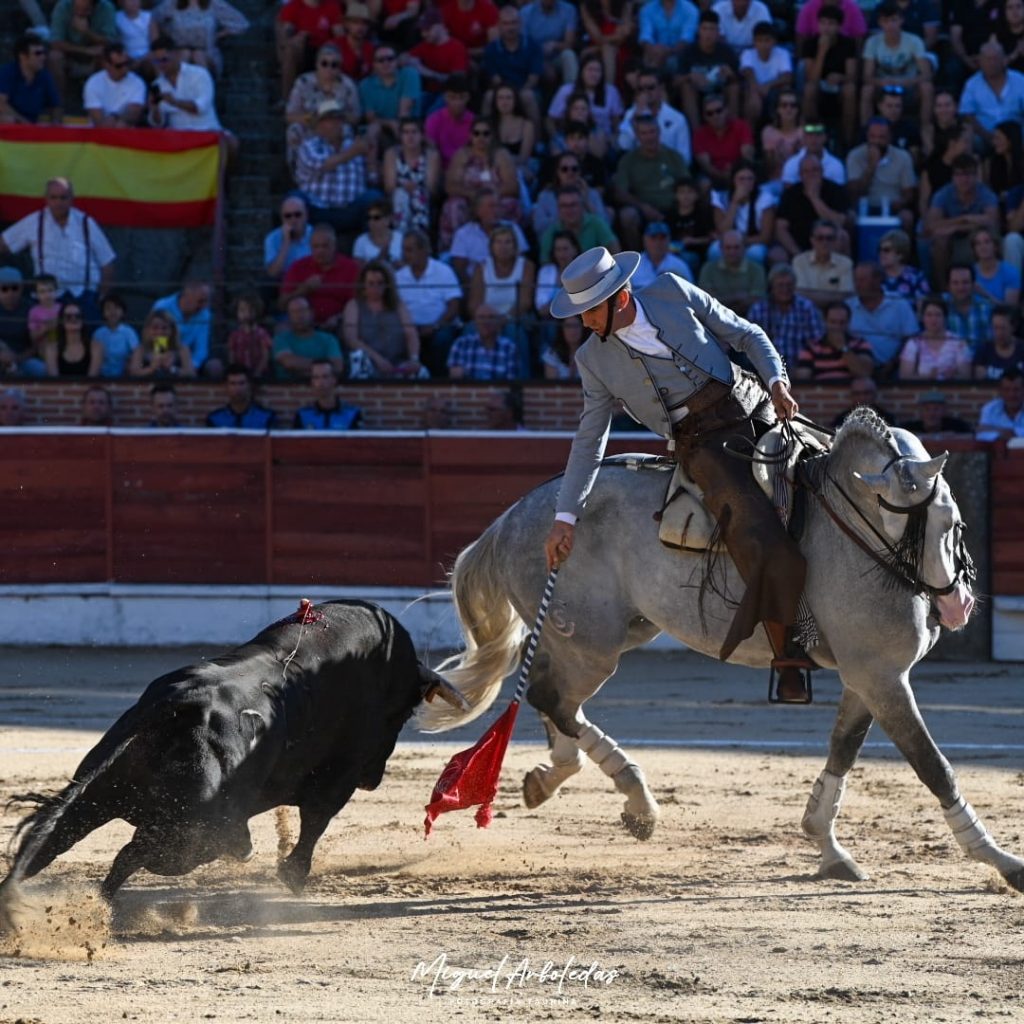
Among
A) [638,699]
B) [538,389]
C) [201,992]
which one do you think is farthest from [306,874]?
[538,389]

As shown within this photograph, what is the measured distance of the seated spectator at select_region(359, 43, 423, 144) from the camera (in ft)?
43.5

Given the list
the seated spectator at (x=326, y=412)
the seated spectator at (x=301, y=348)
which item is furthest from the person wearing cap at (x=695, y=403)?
the seated spectator at (x=301, y=348)

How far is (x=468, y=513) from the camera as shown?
1146 centimetres

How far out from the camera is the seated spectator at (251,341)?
11.8m

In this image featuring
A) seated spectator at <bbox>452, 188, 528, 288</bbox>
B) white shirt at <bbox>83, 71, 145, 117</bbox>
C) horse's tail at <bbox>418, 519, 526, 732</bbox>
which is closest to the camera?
horse's tail at <bbox>418, 519, 526, 732</bbox>

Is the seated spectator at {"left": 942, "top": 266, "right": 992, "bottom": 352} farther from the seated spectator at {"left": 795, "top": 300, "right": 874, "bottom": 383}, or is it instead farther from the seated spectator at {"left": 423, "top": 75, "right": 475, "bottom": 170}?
the seated spectator at {"left": 423, "top": 75, "right": 475, "bottom": 170}

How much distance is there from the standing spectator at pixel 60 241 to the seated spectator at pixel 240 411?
1.36 m

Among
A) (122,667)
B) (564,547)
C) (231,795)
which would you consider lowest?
(122,667)

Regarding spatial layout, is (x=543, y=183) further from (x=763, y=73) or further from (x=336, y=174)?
(x=763, y=73)

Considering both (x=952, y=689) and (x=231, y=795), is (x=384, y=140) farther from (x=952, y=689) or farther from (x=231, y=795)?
(x=231, y=795)

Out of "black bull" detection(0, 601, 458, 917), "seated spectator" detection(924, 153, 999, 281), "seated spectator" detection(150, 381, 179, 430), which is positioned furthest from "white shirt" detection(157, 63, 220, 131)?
"black bull" detection(0, 601, 458, 917)

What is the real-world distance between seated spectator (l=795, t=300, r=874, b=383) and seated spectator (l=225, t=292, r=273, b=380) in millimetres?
3271

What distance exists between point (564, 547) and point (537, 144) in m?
7.52

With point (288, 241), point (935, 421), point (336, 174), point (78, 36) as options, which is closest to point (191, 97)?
point (78, 36)
